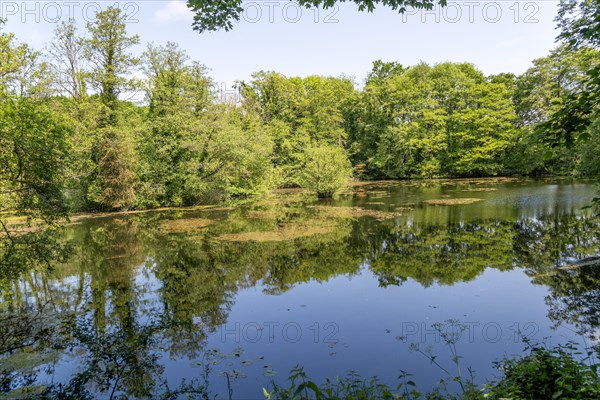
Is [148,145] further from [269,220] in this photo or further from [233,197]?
[269,220]

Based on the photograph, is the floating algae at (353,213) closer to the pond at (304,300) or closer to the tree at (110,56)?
the pond at (304,300)

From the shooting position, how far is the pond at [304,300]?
5637mm

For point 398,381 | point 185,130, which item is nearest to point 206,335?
point 398,381

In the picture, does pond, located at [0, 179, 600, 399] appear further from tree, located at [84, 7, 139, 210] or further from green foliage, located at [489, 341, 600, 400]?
tree, located at [84, 7, 139, 210]

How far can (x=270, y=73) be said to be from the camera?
141 ft

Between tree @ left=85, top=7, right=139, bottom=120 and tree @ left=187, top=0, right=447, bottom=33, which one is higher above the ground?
tree @ left=85, top=7, right=139, bottom=120

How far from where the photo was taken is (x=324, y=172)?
26.5 metres

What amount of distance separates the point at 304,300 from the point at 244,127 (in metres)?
30.3

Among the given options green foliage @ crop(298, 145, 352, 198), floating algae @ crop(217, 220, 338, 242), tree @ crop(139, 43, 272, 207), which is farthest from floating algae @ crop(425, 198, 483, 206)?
tree @ crop(139, 43, 272, 207)

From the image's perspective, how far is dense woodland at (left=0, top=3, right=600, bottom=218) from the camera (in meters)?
8.05

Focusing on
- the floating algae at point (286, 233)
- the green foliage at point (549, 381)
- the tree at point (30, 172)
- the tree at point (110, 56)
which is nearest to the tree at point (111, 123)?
the tree at point (110, 56)

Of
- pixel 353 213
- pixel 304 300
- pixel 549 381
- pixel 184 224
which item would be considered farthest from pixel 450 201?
pixel 549 381

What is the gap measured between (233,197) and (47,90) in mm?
14237

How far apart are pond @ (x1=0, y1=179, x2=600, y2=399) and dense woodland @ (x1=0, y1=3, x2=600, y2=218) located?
2.82 meters
